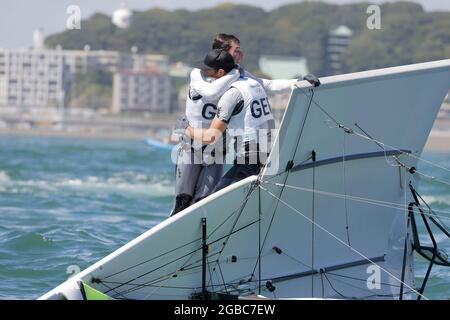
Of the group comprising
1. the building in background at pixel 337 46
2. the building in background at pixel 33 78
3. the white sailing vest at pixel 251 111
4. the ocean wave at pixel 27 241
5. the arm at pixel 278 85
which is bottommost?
the building in background at pixel 33 78

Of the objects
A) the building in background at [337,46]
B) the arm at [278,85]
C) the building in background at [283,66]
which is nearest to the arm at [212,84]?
the arm at [278,85]

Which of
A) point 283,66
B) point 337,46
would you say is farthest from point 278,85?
point 337,46

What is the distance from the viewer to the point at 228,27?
164m

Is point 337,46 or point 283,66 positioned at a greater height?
point 337,46

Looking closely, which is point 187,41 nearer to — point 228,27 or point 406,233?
point 228,27

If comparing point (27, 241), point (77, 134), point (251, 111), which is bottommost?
point (77, 134)

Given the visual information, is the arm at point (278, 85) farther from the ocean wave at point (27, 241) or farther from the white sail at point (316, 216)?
the ocean wave at point (27, 241)

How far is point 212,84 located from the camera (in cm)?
945

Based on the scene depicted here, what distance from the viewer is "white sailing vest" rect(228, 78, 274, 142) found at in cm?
932

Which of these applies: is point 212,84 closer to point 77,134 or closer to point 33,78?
point 77,134

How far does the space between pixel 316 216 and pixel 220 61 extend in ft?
4.90

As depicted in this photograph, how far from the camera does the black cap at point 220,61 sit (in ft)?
30.9

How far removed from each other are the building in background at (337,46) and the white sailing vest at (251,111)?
13479 centimetres
